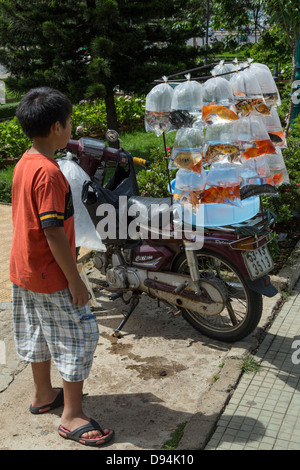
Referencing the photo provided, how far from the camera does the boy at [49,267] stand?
2869 millimetres

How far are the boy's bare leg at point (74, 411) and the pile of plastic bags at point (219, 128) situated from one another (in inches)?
57.3

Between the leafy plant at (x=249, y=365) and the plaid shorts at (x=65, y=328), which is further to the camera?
the leafy plant at (x=249, y=365)

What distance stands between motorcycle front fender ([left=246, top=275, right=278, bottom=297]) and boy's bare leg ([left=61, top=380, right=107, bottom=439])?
1434 mm

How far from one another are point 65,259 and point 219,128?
136cm

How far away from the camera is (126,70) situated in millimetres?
9000

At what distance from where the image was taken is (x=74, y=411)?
3178 mm

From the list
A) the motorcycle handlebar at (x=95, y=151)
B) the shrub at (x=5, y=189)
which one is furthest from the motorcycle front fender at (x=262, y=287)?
the shrub at (x=5, y=189)

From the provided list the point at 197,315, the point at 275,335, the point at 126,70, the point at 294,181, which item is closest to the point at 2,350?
the point at 197,315

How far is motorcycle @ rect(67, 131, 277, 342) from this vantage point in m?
3.99

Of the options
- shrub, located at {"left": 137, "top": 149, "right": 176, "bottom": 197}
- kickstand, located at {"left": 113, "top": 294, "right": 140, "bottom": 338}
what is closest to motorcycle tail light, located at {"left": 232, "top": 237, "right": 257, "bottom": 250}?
kickstand, located at {"left": 113, "top": 294, "right": 140, "bottom": 338}

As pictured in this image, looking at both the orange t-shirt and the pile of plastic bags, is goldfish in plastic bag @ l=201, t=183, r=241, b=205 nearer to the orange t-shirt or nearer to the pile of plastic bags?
the pile of plastic bags

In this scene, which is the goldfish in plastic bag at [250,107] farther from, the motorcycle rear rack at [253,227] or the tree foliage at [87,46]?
the tree foliage at [87,46]

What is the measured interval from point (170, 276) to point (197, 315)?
39 cm

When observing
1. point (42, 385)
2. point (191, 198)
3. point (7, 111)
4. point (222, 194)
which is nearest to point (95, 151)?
point (191, 198)
